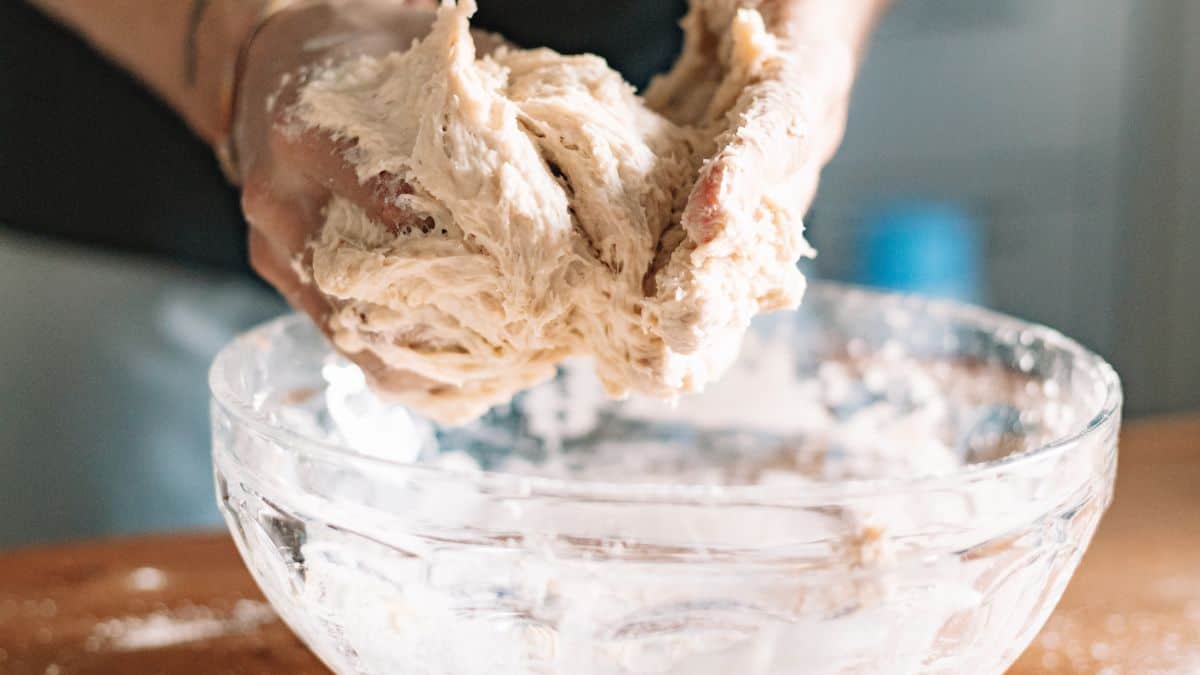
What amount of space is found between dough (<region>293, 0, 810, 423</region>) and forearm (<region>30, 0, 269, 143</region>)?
17cm

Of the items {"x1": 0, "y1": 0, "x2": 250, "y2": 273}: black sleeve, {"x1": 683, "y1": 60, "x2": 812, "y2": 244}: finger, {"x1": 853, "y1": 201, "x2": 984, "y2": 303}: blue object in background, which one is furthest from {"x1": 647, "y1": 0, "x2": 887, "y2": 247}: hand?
{"x1": 853, "y1": 201, "x2": 984, "y2": 303}: blue object in background

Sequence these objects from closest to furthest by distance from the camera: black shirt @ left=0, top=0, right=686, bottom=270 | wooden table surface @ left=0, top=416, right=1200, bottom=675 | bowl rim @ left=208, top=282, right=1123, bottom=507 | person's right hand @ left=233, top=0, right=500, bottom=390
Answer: bowl rim @ left=208, top=282, right=1123, bottom=507, person's right hand @ left=233, top=0, right=500, bottom=390, wooden table surface @ left=0, top=416, right=1200, bottom=675, black shirt @ left=0, top=0, right=686, bottom=270

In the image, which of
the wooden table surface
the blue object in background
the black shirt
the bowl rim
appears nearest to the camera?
the bowl rim

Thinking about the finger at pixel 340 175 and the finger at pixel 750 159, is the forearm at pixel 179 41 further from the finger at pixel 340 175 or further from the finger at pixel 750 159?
the finger at pixel 750 159

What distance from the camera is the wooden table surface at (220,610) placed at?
609 mm

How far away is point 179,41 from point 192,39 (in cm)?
2

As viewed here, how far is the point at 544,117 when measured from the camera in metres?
0.49

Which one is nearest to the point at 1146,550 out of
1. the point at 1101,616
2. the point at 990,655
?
the point at 1101,616

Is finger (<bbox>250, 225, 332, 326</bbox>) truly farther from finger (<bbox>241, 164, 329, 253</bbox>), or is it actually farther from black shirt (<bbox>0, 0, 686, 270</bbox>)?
black shirt (<bbox>0, 0, 686, 270</bbox>)

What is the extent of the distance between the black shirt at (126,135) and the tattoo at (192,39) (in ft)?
0.74

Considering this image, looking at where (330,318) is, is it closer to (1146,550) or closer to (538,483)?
(538,483)

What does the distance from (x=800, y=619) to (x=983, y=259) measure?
5.31ft

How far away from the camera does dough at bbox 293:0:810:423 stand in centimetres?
44

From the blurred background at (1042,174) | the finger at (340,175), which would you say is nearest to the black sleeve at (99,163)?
the finger at (340,175)
